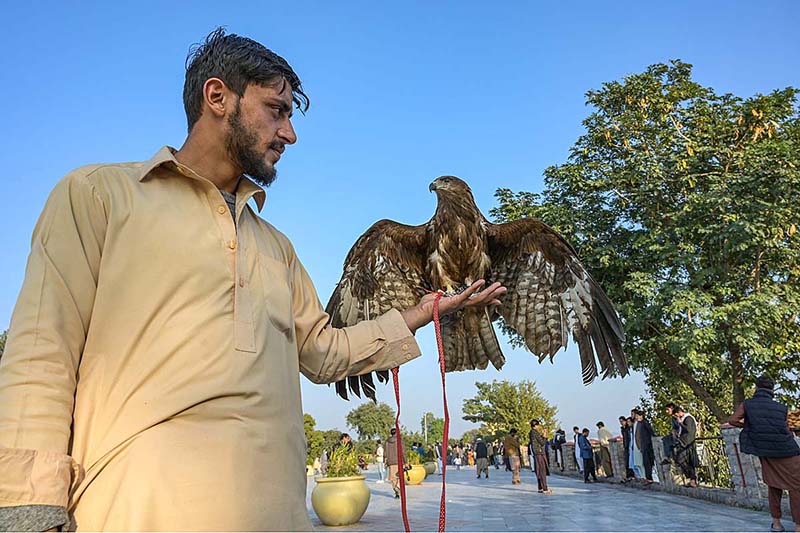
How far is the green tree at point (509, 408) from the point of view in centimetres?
4875

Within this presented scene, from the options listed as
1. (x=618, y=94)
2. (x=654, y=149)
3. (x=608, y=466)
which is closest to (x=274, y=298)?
(x=654, y=149)

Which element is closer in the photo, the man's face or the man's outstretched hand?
the man's face

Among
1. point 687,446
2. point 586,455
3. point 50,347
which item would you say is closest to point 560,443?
point 586,455

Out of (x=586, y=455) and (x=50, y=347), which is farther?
(x=586, y=455)

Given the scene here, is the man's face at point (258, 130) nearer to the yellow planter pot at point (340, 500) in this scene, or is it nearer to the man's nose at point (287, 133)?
the man's nose at point (287, 133)

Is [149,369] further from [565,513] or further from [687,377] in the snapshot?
[687,377]

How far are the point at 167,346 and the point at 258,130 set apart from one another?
734mm

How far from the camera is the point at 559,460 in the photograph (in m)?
27.0

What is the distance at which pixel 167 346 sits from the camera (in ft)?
4.82

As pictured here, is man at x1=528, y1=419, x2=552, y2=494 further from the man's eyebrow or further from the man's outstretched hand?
the man's eyebrow

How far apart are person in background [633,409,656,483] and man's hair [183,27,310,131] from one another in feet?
49.6

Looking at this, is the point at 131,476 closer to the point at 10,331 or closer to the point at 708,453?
the point at 10,331

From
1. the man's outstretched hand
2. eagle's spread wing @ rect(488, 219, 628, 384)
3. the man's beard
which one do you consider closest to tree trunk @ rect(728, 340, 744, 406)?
eagle's spread wing @ rect(488, 219, 628, 384)

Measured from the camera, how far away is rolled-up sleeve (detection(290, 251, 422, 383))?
80.2 inches
